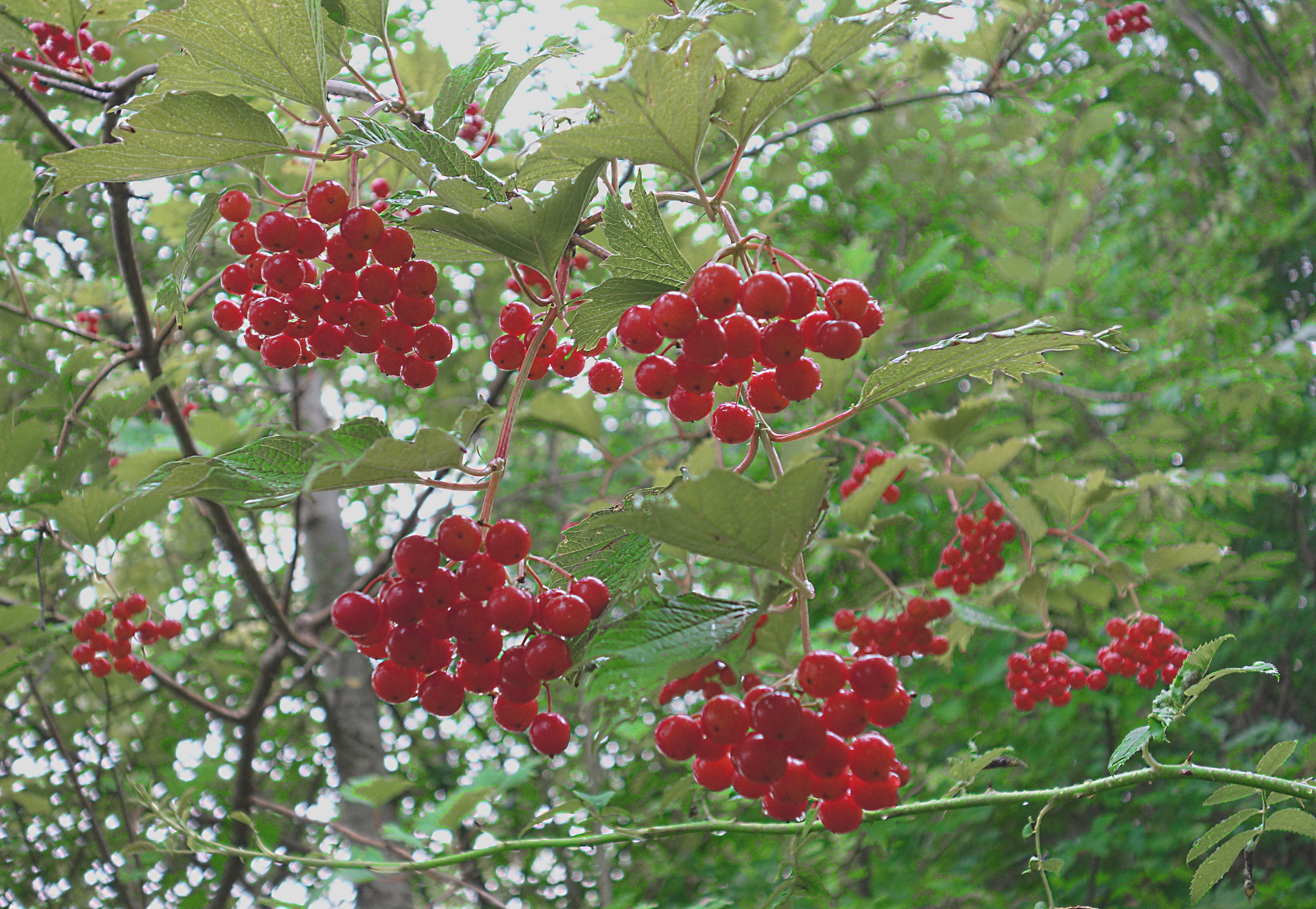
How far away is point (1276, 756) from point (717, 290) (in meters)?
0.88

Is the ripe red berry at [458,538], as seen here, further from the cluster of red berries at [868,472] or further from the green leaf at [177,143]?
the cluster of red berries at [868,472]

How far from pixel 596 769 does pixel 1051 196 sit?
12.3 ft

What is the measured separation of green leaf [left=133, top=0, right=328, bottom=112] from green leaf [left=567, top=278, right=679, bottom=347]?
36 cm

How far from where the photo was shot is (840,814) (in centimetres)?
88

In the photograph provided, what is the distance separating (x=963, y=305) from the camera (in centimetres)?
352

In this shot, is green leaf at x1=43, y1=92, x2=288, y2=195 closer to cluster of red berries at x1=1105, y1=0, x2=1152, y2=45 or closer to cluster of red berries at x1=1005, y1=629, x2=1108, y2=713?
cluster of red berries at x1=1005, y1=629, x2=1108, y2=713

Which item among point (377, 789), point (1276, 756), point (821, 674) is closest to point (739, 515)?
point (821, 674)

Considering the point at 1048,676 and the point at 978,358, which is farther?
the point at 1048,676

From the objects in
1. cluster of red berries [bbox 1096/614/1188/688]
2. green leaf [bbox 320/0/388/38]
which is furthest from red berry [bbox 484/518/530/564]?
cluster of red berries [bbox 1096/614/1188/688]

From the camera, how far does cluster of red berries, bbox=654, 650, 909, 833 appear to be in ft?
2.60

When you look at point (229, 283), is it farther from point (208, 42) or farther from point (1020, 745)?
point (1020, 745)

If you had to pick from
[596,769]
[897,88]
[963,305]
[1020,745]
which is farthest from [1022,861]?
[897,88]

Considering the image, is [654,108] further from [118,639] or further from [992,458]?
[118,639]

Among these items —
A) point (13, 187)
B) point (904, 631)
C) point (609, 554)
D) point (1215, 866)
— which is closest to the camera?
point (609, 554)
